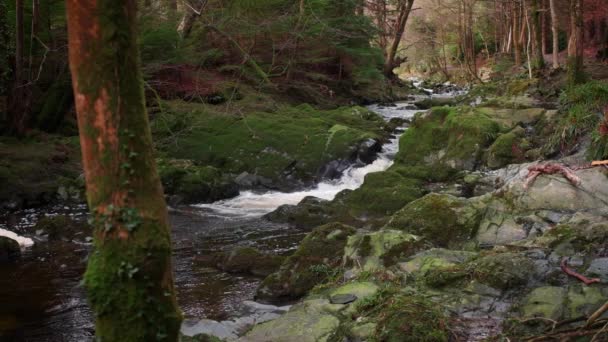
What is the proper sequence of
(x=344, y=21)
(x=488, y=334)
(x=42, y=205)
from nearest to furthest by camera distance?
(x=488, y=334)
(x=42, y=205)
(x=344, y=21)

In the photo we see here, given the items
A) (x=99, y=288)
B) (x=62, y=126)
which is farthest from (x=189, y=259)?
(x=62, y=126)

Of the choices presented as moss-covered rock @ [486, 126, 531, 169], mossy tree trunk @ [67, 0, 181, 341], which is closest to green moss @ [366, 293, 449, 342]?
mossy tree trunk @ [67, 0, 181, 341]

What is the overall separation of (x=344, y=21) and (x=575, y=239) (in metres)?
16.1

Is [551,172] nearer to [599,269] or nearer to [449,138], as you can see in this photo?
[599,269]

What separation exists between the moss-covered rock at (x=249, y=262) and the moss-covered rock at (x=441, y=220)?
1.72 m

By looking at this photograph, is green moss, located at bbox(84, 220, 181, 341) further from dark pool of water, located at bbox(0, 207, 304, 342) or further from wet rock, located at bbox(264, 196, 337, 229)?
wet rock, located at bbox(264, 196, 337, 229)

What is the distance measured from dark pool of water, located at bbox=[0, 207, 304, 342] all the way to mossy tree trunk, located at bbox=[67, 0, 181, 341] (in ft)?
12.0

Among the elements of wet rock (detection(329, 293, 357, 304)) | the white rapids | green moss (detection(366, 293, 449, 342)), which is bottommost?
the white rapids

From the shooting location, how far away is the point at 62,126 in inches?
637

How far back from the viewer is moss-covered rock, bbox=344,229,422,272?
21.6ft

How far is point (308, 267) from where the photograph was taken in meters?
7.31

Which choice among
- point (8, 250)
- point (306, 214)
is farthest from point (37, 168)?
point (306, 214)

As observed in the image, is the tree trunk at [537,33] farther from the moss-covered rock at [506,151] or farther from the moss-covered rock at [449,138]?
the moss-covered rock at [506,151]

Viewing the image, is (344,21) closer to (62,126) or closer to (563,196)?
(62,126)
